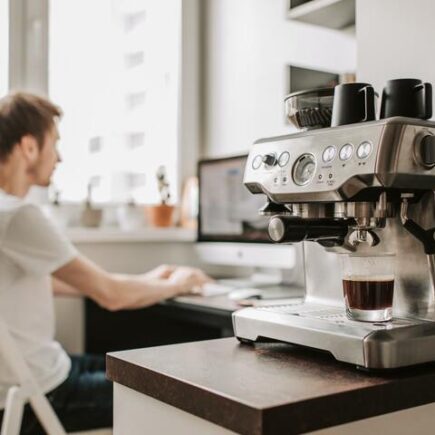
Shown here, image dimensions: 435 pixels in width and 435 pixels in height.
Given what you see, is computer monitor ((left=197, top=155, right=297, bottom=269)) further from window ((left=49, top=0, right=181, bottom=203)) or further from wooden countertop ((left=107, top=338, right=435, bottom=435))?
wooden countertop ((left=107, top=338, right=435, bottom=435))

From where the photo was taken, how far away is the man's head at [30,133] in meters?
1.99

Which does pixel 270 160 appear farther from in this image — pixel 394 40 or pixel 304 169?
pixel 394 40

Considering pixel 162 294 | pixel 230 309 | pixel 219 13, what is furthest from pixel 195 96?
pixel 230 309

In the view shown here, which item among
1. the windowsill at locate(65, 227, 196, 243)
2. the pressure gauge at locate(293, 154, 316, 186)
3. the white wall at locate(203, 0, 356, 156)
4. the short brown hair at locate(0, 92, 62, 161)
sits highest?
the white wall at locate(203, 0, 356, 156)

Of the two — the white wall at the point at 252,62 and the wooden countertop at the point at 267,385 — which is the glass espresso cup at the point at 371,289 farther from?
the white wall at the point at 252,62

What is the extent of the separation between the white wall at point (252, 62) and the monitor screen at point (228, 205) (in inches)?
13.7

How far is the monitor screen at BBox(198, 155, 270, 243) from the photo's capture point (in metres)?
2.39

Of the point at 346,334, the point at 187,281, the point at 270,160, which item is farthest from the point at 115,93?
the point at 346,334

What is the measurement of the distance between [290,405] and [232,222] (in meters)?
1.74

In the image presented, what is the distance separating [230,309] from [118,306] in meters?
0.41

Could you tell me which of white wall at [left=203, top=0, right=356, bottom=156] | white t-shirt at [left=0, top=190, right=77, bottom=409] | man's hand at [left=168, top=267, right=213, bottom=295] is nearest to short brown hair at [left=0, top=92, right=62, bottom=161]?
white t-shirt at [left=0, top=190, right=77, bottom=409]

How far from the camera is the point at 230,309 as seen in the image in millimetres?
1861

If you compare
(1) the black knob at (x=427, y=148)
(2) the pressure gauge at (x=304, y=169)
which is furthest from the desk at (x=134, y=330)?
(1) the black knob at (x=427, y=148)

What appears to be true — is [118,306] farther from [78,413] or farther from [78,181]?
[78,181]
